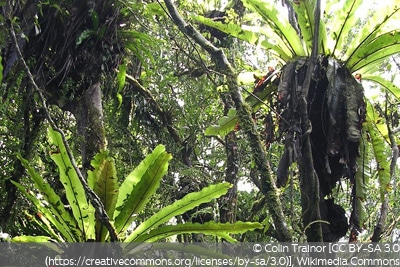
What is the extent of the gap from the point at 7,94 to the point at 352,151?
2393mm

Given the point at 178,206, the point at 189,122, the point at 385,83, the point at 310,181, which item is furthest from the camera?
the point at 189,122

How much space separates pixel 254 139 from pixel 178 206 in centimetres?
62

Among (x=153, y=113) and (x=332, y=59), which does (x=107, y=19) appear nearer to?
(x=153, y=113)

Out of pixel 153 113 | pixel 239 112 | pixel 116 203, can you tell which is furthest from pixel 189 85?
pixel 116 203

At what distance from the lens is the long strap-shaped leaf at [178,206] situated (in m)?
2.66

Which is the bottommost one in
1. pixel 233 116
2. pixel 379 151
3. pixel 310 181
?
pixel 310 181

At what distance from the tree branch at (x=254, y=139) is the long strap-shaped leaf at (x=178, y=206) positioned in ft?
0.82

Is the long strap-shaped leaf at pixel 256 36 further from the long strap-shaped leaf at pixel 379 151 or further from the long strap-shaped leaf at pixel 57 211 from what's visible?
the long strap-shaped leaf at pixel 57 211

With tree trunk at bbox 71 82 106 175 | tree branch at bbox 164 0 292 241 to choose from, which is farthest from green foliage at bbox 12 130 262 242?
tree trunk at bbox 71 82 106 175

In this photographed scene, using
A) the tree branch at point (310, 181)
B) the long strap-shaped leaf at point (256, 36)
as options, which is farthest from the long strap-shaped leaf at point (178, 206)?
the long strap-shaped leaf at point (256, 36)

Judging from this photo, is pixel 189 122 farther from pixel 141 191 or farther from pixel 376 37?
pixel 141 191

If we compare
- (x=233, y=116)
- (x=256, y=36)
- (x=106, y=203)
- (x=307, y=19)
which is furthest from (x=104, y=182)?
(x=307, y=19)

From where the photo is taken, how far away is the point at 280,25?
11.4 ft

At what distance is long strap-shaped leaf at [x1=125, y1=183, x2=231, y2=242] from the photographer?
2.66 metres
